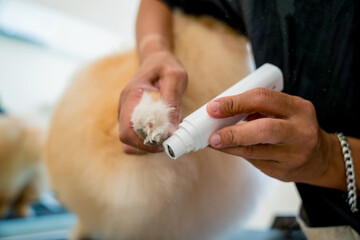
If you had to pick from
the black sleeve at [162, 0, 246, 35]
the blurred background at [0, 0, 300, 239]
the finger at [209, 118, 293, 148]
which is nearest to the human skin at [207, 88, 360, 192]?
the finger at [209, 118, 293, 148]

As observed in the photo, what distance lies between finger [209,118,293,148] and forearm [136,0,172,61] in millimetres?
197

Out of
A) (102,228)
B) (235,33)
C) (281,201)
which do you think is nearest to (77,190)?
(102,228)

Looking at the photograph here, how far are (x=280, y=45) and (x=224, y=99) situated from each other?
129 mm

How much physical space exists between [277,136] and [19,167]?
59 centimetres

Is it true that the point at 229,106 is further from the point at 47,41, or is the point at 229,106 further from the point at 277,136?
the point at 47,41

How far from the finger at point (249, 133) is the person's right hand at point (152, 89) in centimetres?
4

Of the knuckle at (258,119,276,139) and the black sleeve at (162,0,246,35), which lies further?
the black sleeve at (162,0,246,35)

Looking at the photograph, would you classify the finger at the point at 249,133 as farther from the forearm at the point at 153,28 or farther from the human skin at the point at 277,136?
the forearm at the point at 153,28

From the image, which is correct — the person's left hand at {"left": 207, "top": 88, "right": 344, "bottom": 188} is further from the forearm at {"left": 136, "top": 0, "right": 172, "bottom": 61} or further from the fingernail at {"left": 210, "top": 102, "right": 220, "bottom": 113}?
the forearm at {"left": 136, "top": 0, "right": 172, "bottom": 61}

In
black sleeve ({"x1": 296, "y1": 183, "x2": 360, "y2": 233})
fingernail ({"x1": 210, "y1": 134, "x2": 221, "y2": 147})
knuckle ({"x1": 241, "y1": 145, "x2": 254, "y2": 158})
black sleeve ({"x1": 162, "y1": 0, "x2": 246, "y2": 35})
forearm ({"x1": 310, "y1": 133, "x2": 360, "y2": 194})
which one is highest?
black sleeve ({"x1": 162, "y1": 0, "x2": 246, "y2": 35})

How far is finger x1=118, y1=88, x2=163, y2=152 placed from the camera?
248 millimetres

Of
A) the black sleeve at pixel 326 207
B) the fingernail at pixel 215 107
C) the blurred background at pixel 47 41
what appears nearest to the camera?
the fingernail at pixel 215 107

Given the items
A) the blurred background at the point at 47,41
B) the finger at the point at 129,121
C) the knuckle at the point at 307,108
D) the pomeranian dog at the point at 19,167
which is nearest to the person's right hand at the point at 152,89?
the finger at the point at 129,121

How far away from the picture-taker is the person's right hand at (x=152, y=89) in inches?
10.0
